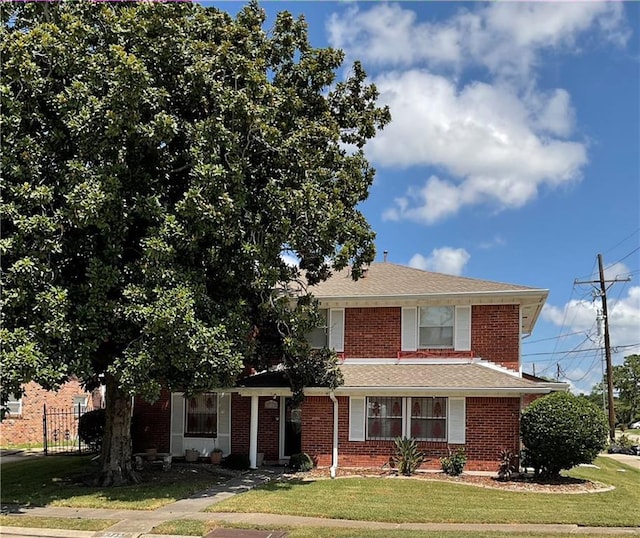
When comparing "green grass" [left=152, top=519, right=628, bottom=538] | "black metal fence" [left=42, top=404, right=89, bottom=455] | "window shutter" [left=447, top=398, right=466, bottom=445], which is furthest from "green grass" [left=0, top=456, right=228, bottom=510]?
"black metal fence" [left=42, top=404, right=89, bottom=455]

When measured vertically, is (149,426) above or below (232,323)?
below

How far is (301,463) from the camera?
17547 mm

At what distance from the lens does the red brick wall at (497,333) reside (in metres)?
18.3

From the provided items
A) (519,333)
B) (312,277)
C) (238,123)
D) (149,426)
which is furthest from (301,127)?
(149,426)

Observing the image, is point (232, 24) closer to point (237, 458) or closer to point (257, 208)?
point (257, 208)

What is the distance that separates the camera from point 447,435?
17.5 metres

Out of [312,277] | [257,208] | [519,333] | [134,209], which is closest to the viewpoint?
[134,209]

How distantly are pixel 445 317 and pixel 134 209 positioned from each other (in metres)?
9.75

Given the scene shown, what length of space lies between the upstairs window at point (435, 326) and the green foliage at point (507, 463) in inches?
133

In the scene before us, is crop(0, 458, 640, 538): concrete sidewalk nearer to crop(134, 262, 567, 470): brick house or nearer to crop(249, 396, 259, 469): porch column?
crop(249, 396, 259, 469): porch column

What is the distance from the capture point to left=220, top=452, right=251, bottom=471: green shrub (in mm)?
18266

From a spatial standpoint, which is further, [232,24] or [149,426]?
[149,426]

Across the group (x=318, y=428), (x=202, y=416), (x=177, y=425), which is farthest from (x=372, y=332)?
(x=177, y=425)

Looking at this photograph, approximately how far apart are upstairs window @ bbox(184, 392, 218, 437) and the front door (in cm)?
214
